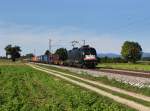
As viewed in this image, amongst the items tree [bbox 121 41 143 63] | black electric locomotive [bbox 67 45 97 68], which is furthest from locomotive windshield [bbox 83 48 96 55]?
tree [bbox 121 41 143 63]

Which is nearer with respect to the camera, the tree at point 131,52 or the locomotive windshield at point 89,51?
the locomotive windshield at point 89,51

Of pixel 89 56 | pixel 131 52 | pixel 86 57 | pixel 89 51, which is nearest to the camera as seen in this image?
pixel 86 57

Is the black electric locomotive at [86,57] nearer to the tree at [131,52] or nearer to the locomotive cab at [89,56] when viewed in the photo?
the locomotive cab at [89,56]

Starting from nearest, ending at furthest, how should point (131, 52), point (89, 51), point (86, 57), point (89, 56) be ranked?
point (86, 57) → point (89, 56) → point (89, 51) → point (131, 52)

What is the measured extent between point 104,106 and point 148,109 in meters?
2.02

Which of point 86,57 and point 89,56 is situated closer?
point 86,57

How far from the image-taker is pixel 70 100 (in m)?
22.8

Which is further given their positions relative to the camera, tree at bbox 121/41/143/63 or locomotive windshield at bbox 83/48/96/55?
tree at bbox 121/41/143/63

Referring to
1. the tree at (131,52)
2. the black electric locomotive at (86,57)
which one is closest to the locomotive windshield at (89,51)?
the black electric locomotive at (86,57)

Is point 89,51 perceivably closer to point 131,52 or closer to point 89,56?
point 89,56

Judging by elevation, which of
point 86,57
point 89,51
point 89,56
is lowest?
point 86,57

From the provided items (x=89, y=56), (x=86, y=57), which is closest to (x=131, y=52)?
(x=89, y=56)

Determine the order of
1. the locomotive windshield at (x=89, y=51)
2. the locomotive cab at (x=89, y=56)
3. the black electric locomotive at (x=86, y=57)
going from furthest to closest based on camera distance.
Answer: the locomotive windshield at (x=89, y=51) < the black electric locomotive at (x=86, y=57) < the locomotive cab at (x=89, y=56)

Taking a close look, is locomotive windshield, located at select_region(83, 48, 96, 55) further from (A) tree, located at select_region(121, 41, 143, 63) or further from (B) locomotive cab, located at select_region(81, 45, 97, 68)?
(A) tree, located at select_region(121, 41, 143, 63)
